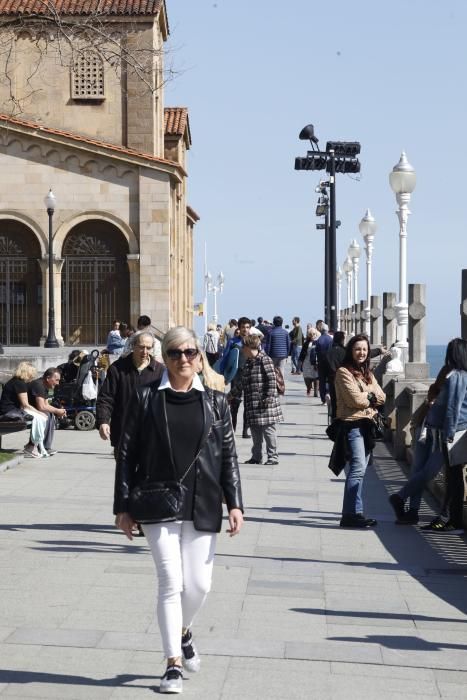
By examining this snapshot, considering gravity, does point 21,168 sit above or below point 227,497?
above

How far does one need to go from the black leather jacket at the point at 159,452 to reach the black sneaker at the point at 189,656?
0.61 m

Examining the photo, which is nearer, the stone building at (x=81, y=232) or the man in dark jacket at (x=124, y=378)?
the man in dark jacket at (x=124, y=378)

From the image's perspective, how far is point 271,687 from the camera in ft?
20.9

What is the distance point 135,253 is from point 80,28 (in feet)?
81.7

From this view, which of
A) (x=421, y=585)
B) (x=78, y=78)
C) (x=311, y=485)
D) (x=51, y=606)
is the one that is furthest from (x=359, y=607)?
(x=78, y=78)

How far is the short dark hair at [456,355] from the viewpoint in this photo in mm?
11391

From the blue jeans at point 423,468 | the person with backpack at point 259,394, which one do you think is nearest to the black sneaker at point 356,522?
the blue jeans at point 423,468

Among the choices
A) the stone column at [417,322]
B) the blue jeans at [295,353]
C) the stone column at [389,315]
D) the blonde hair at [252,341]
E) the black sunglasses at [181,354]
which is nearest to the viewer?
the black sunglasses at [181,354]

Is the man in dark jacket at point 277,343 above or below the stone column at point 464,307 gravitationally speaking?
below

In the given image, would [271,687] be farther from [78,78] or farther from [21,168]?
[78,78]

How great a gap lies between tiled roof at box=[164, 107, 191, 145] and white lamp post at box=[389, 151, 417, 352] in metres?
30.9

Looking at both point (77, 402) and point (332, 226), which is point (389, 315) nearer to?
point (332, 226)

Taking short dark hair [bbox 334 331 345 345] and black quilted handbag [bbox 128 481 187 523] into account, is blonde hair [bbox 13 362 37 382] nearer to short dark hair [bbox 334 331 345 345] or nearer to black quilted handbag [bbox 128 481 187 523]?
short dark hair [bbox 334 331 345 345]

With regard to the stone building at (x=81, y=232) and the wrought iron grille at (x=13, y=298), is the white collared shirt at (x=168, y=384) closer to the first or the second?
the stone building at (x=81, y=232)
